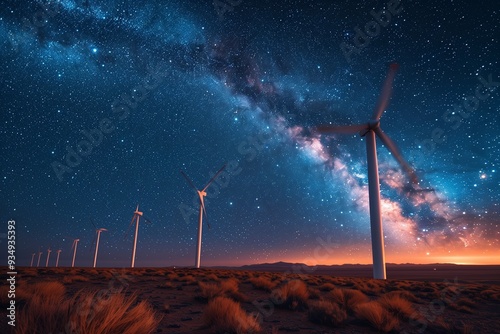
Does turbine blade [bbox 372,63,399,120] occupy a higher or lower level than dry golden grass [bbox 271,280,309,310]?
higher

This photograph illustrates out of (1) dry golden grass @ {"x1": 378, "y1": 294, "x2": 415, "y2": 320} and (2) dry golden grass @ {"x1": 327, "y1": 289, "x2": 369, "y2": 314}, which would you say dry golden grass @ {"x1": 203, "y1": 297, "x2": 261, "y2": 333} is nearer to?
(2) dry golden grass @ {"x1": 327, "y1": 289, "x2": 369, "y2": 314}

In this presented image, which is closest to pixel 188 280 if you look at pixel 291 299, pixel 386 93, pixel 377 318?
pixel 291 299

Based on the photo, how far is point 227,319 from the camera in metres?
6.26

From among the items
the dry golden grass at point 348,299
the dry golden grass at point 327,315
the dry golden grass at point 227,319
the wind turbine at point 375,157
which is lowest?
the dry golden grass at point 348,299

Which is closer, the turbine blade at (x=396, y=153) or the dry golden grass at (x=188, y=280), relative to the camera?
the dry golden grass at (x=188, y=280)

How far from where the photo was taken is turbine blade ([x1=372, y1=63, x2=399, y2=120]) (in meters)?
27.6

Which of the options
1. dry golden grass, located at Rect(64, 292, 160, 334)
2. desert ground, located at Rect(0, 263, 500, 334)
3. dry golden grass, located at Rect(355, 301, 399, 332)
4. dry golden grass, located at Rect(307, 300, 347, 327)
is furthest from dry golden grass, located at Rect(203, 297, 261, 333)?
dry golden grass, located at Rect(355, 301, 399, 332)

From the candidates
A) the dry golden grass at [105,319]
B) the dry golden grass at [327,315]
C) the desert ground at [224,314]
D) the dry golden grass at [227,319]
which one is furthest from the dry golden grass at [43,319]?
the dry golden grass at [327,315]

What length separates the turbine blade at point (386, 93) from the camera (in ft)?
90.4

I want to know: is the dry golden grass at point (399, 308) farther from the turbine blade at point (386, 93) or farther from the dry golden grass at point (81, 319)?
the turbine blade at point (386, 93)

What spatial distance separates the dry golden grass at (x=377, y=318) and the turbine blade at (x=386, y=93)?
2705cm

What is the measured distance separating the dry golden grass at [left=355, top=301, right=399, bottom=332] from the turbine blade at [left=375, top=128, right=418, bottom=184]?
25553 mm

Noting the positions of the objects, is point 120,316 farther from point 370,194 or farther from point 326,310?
point 370,194

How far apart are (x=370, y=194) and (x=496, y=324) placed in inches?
725
